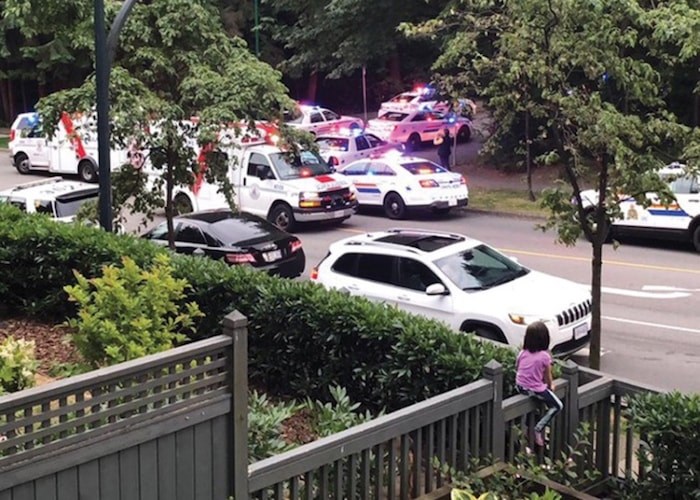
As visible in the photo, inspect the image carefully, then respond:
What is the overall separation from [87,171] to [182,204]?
10.4m

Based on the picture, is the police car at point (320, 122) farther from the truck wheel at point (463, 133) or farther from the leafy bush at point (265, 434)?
the leafy bush at point (265, 434)

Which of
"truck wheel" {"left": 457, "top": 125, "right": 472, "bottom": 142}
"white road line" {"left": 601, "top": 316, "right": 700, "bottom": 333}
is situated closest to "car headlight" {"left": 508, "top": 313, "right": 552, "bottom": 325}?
"white road line" {"left": 601, "top": 316, "right": 700, "bottom": 333}

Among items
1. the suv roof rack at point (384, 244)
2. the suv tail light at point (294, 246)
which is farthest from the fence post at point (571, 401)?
the suv tail light at point (294, 246)

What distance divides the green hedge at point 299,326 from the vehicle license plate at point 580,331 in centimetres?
445

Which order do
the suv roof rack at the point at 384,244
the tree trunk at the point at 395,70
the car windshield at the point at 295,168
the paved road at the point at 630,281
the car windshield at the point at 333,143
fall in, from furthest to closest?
the tree trunk at the point at 395,70, the car windshield at the point at 333,143, the car windshield at the point at 295,168, the suv roof rack at the point at 384,244, the paved road at the point at 630,281

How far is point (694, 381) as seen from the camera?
11977 mm

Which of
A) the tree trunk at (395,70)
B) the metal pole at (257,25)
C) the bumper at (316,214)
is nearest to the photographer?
A: the bumper at (316,214)

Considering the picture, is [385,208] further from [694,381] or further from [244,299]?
[244,299]

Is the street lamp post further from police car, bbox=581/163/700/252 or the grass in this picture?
the grass

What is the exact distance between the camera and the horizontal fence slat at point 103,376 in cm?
452

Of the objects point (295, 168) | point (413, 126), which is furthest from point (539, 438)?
point (413, 126)

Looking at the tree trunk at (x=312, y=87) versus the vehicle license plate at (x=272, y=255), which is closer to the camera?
the vehicle license plate at (x=272, y=255)

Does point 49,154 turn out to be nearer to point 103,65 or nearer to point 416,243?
point 103,65

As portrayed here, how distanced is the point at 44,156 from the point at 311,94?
1860 centimetres
